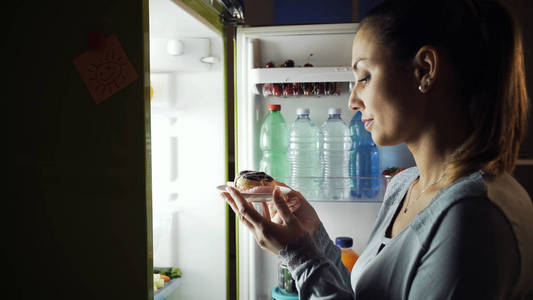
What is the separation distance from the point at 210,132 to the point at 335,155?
54cm

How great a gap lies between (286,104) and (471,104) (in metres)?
0.88

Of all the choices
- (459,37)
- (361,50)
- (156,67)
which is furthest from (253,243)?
(459,37)

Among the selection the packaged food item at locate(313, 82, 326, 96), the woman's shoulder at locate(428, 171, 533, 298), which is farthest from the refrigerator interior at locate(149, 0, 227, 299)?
the woman's shoulder at locate(428, 171, 533, 298)

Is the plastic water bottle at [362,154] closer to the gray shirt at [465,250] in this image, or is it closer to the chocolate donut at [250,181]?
the chocolate donut at [250,181]

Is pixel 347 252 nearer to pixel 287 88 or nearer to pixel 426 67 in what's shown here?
pixel 287 88

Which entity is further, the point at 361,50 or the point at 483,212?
the point at 361,50

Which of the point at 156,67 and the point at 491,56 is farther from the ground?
the point at 156,67

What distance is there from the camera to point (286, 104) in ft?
5.27

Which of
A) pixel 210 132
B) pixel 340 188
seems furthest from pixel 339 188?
pixel 210 132

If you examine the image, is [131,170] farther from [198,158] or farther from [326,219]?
[326,219]

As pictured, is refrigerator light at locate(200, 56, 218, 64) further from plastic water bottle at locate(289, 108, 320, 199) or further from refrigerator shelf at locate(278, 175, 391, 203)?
refrigerator shelf at locate(278, 175, 391, 203)

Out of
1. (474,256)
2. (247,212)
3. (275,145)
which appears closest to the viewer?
(474,256)

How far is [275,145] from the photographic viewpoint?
61.9 inches

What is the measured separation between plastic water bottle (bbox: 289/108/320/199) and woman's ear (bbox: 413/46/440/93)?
0.70 metres
